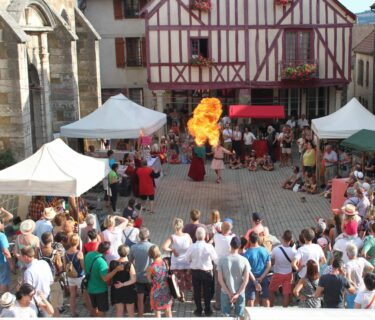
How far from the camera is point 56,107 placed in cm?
2022

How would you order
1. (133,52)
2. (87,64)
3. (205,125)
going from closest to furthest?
(205,125), (87,64), (133,52)

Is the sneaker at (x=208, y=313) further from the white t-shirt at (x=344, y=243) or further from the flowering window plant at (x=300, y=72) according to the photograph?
the flowering window plant at (x=300, y=72)

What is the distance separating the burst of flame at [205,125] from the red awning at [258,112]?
0.75m

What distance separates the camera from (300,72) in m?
23.7

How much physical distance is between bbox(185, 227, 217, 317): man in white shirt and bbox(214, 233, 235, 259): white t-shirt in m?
0.19

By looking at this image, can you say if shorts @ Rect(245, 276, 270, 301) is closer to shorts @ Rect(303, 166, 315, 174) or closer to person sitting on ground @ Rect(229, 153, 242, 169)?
shorts @ Rect(303, 166, 315, 174)

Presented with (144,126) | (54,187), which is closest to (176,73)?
(144,126)

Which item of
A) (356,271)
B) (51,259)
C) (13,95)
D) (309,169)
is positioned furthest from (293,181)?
(51,259)

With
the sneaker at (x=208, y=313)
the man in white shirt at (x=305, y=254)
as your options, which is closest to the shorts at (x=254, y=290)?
the man in white shirt at (x=305, y=254)

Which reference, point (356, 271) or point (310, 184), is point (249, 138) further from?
point (356, 271)

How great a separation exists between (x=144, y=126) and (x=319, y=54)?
35.5 feet

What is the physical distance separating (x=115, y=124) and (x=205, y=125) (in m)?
5.25

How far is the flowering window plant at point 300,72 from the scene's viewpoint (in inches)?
935

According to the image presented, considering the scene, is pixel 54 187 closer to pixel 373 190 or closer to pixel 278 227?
pixel 278 227
